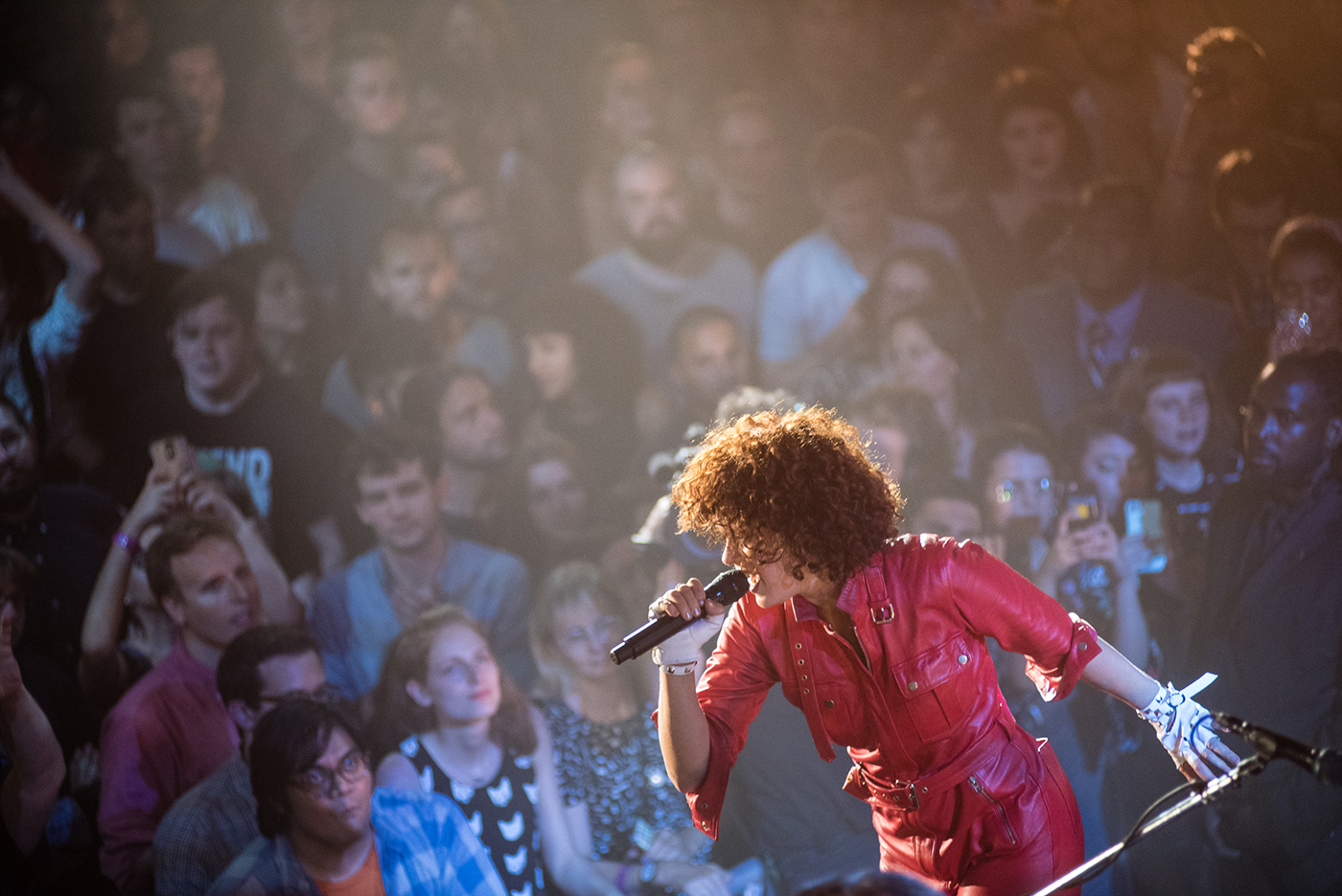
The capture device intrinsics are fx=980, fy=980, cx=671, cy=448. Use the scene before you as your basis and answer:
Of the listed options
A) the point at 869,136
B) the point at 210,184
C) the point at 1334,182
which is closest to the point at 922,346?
the point at 869,136

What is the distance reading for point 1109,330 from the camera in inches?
156

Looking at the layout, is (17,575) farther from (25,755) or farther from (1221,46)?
(1221,46)

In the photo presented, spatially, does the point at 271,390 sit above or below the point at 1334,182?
above

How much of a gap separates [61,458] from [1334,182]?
519cm

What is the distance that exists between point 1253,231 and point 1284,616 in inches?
59.0

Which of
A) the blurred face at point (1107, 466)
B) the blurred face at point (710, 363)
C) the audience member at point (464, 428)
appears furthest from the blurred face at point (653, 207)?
the blurred face at point (1107, 466)

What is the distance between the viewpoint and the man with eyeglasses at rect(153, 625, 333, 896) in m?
3.75

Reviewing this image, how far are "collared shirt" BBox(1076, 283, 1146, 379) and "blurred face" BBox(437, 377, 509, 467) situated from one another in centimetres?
237

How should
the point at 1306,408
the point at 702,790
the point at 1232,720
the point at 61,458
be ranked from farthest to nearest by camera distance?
1. the point at 61,458
2. the point at 1306,408
3. the point at 702,790
4. the point at 1232,720

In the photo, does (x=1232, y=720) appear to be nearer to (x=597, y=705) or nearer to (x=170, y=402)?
(x=597, y=705)

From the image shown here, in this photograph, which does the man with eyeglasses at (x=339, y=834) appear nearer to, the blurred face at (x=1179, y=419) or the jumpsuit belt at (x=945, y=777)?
the jumpsuit belt at (x=945, y=777)

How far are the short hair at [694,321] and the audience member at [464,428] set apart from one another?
0.77 meters

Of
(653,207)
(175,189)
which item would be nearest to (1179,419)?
(653,207)

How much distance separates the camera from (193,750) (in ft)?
12.6
